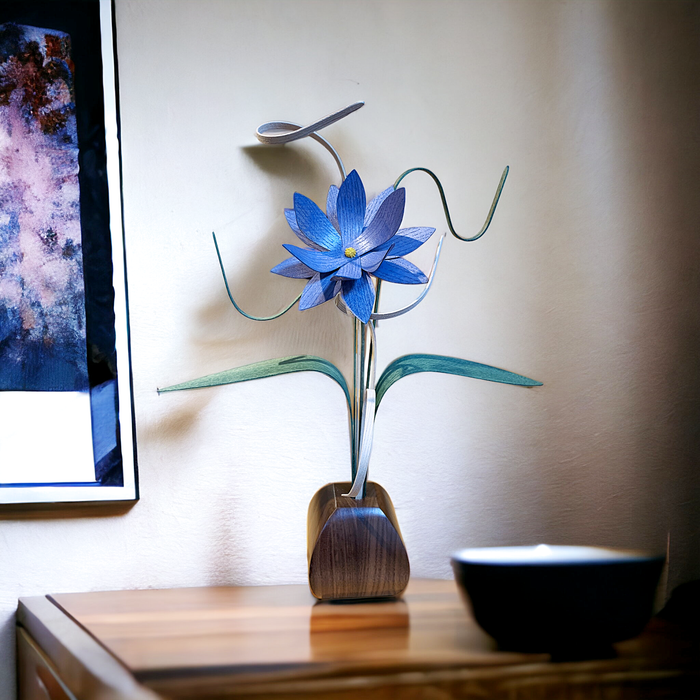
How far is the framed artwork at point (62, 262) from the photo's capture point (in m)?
0.84

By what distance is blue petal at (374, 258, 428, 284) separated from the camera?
783 millimetres

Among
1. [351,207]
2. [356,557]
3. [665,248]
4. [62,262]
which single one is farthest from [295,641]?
[665,248]

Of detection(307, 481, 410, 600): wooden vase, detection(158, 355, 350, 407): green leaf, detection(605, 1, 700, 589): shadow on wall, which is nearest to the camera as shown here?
detection(307, 481, 410, 600): wooden vase

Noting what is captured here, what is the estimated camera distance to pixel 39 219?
0.87 meters

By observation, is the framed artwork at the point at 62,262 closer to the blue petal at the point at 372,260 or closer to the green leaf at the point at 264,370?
the green leaf at the point at 264,370

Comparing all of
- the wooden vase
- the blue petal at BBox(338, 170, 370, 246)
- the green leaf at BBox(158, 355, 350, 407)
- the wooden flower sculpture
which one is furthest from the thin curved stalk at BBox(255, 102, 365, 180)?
the wooden vase

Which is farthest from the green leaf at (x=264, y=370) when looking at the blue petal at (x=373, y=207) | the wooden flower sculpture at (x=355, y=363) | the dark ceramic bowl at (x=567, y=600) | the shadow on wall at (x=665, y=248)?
the shadow on wall at (x=665, y=248)

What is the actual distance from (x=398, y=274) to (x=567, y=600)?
0.44 m

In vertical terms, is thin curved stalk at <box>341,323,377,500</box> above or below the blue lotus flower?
below

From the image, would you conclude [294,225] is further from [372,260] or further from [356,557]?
[356,557]

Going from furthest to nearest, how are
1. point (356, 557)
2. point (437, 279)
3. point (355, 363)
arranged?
point (437, 279) → point (355, 363) → point (356, 557)

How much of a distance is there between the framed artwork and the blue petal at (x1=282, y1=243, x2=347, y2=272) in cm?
30

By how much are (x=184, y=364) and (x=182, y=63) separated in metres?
0.46

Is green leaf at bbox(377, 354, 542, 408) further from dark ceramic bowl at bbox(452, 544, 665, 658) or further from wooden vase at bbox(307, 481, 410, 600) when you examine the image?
dark ceramic bowl at bbox(452, 544, 665, 658)
